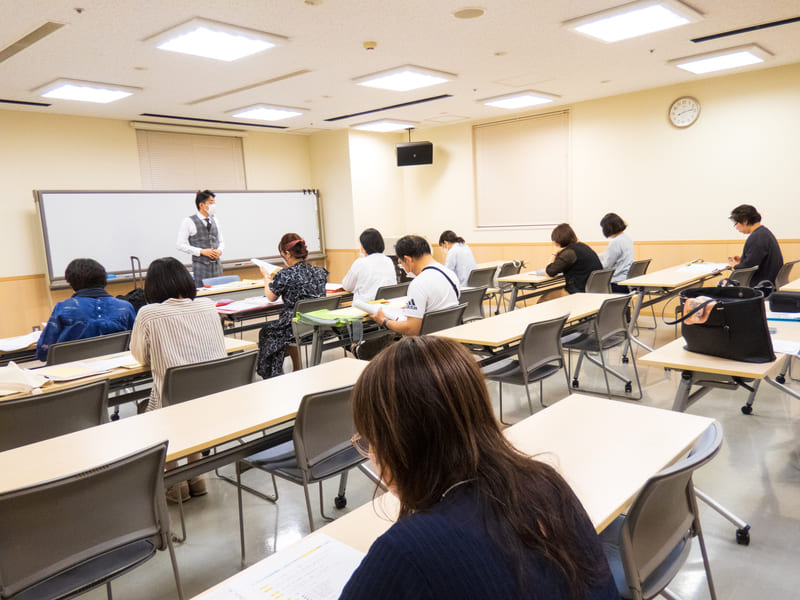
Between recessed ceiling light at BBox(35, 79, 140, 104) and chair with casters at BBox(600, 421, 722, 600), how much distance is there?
608 centimetres

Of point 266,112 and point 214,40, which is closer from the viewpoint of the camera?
point 214,40

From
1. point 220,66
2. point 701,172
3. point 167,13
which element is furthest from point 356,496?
point 701,172

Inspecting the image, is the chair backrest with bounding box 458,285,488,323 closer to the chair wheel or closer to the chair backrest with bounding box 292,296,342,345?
the chair backrest with bounding box 292,296,342,345

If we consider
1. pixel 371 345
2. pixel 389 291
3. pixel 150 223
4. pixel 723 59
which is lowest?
pixel 371 345

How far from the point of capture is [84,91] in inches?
234

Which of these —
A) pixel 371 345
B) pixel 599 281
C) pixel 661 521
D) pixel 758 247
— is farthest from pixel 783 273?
pixel 661 521

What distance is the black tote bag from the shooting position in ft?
7.91

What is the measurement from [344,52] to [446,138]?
472cm

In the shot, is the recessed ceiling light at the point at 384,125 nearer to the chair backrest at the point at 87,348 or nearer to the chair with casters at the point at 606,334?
the chair with casters at the point at 606,334

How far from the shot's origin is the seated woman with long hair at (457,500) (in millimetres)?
775

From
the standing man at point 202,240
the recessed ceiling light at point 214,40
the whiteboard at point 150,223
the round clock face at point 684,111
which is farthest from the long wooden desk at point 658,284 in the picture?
the whiteboard at point 150,223

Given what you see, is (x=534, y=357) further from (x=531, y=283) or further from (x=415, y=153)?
(x=415, y=153)

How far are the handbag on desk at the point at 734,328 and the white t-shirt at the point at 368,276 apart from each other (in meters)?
2.83

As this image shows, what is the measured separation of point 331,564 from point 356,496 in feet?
6.03
